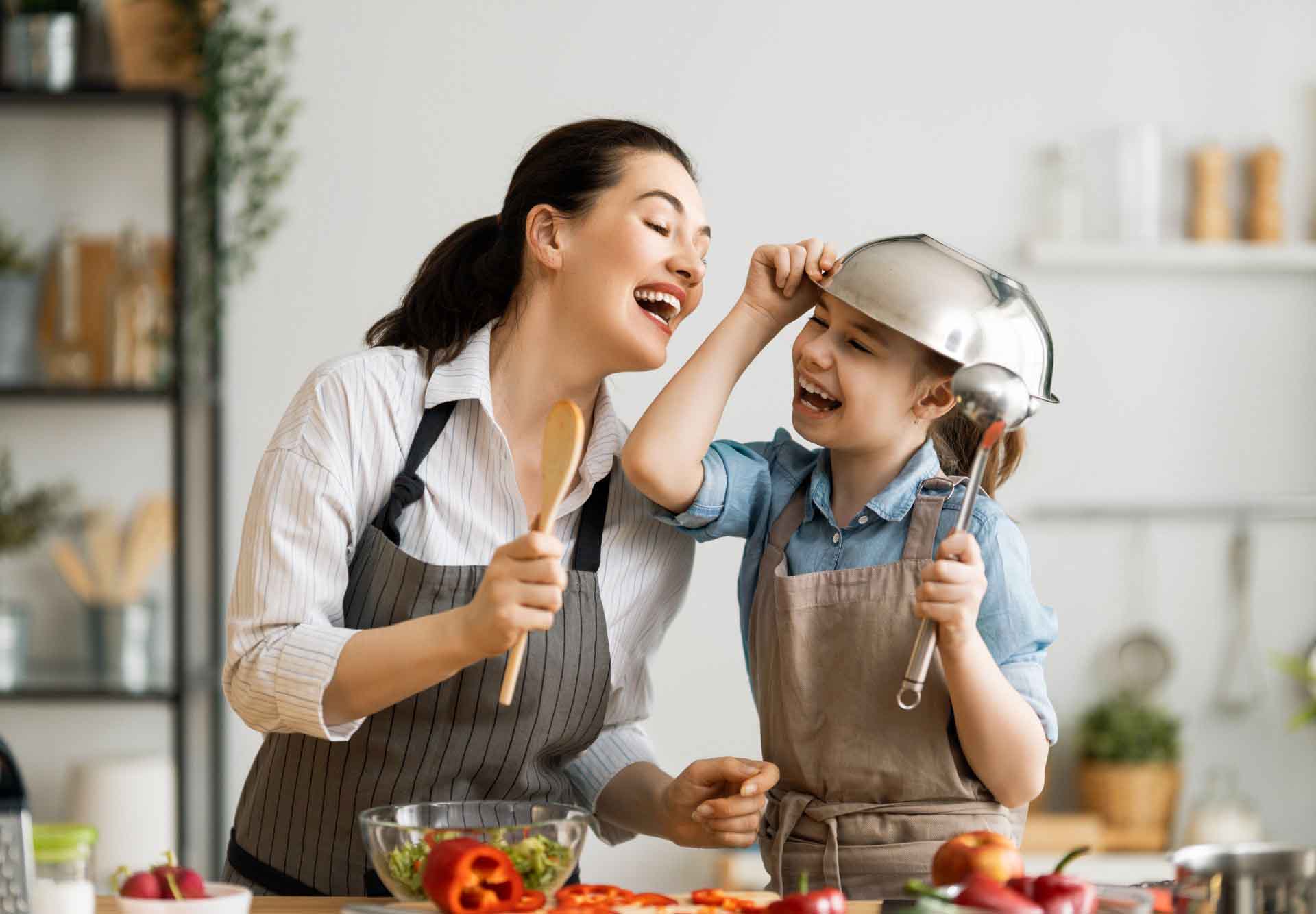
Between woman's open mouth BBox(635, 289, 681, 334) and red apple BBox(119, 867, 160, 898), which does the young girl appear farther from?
red apple BBox(119, 867, 160, 898)

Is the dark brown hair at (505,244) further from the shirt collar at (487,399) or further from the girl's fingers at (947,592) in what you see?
the girl's fingers at (947,592)

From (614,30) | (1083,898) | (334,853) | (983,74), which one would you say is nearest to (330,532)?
(334,853)

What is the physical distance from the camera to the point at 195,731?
3150mm

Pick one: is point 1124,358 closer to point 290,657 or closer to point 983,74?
point 983,74

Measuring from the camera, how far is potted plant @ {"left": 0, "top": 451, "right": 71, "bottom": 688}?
2.96 meters

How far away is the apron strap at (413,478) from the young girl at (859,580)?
204 mm

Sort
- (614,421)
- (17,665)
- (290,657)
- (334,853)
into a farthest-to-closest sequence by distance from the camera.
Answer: (17,665)
(614,421)
(334,853)
(290,657)

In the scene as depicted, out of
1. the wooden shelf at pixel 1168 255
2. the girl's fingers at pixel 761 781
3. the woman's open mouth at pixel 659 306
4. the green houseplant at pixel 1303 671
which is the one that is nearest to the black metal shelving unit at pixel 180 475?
the woman's open mouth at pixel 659 306

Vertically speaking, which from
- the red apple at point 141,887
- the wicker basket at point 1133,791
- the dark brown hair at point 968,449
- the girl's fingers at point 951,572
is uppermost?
the dark brown hair at point 968,449

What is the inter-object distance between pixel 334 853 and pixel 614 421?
1.75 feet

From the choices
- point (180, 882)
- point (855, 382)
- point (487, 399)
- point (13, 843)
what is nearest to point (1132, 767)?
point (855, 382)

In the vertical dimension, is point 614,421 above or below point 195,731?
above

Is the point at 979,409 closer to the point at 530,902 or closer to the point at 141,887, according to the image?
the point at 530,902

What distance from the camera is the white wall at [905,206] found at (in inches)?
123
